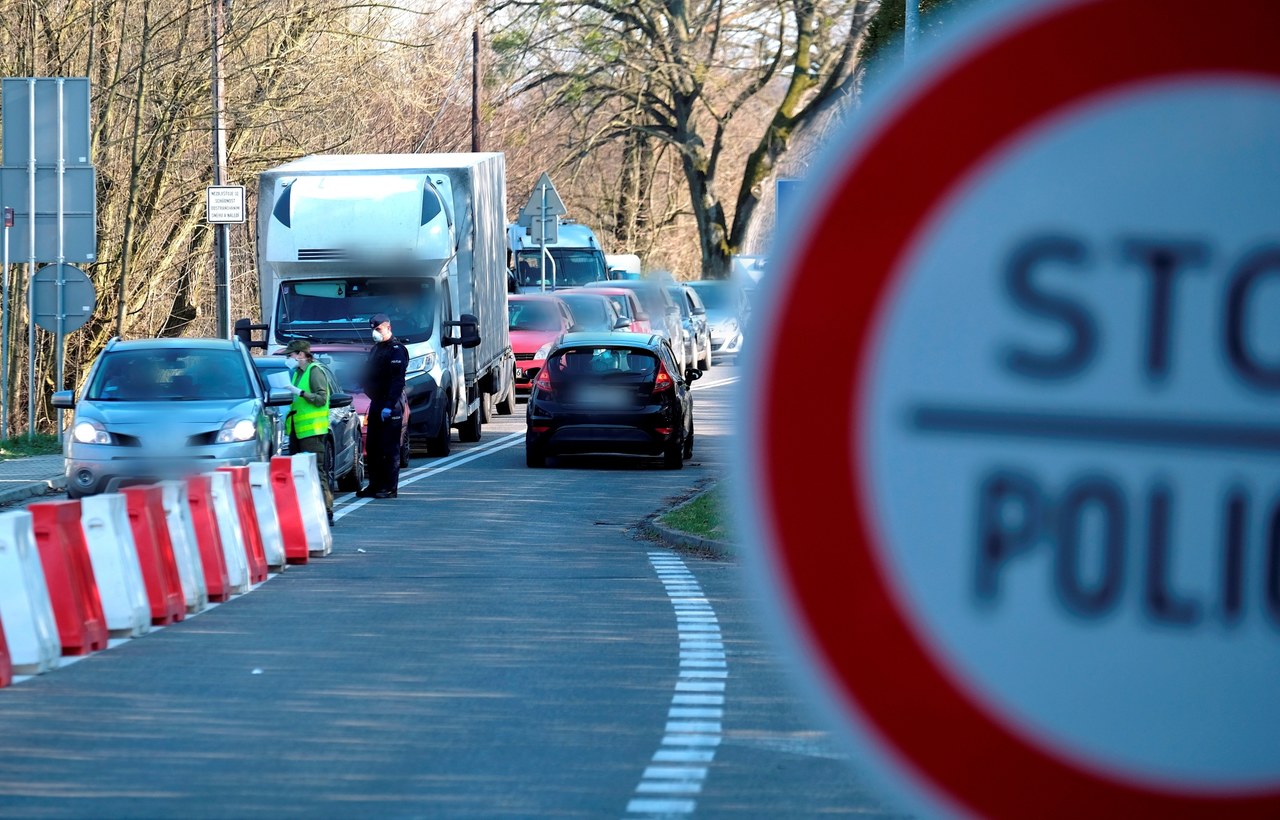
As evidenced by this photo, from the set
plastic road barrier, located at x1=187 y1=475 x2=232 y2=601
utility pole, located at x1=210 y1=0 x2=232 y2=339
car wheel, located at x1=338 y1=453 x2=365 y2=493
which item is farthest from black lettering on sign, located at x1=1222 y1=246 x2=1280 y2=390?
utility pole, located at x1=210 y1=0 x2=232 y2=339

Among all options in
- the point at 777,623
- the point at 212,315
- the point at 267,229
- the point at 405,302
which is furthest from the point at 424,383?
the point at 777,623

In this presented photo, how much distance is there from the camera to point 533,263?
47.8 metres

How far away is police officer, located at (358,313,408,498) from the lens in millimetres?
19016

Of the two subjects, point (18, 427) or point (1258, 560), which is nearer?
point (1258, 560)

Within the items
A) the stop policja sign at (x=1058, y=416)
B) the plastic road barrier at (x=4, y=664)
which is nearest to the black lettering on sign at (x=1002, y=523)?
the stop policja sign at (x=1058, y=416)

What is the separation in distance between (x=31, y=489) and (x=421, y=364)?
538cm

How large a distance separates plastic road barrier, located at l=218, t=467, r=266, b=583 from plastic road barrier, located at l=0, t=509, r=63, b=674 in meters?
3.67

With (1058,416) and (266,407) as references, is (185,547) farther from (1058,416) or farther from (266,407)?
(1058,416)

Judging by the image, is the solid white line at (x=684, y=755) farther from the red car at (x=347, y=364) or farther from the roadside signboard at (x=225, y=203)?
the roadside signboard at (x=225, y=203)

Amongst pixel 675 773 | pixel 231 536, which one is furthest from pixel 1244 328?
pixel 231 536

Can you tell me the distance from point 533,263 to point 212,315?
36.6ft

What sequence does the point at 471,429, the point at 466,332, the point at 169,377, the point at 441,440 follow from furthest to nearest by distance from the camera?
1. the point at 471,429
2. the point at 441,440
3. the point at 466,332
4. the point at 169,377

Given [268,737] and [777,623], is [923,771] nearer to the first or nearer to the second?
[777,623]

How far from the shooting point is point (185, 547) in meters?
11.9
